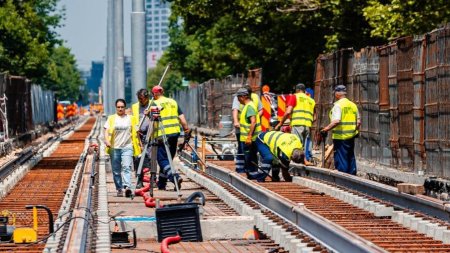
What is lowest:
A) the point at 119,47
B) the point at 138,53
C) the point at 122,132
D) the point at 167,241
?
the point at 167,241

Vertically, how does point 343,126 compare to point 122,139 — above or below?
above

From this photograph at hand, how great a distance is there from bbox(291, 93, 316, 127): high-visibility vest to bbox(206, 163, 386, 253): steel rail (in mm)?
7191

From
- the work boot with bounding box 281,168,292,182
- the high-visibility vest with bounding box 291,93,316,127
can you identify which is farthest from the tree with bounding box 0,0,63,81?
the work boot with bounding box 281,168,292,182

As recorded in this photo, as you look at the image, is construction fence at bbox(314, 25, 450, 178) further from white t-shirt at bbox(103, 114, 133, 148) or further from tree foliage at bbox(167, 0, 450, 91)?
tree foliage at bbox(167, 0, 450, 91)

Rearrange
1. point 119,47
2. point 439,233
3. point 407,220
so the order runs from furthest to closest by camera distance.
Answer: point 119,47
point 407,220
point 439,233

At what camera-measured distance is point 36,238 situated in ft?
46.0

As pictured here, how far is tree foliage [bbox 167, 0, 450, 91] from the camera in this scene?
42250mm

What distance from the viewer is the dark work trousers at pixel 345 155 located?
22188 millimetres

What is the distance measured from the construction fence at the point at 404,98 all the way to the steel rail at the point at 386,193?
1596mm

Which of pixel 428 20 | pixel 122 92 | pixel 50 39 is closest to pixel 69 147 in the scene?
pixel 122 92

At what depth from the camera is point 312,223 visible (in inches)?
522

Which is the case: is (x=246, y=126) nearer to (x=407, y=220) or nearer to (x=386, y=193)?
(x=386, y=193)

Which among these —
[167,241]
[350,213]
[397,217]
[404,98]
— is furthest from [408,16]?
[167,241]

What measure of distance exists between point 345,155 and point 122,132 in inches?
151
